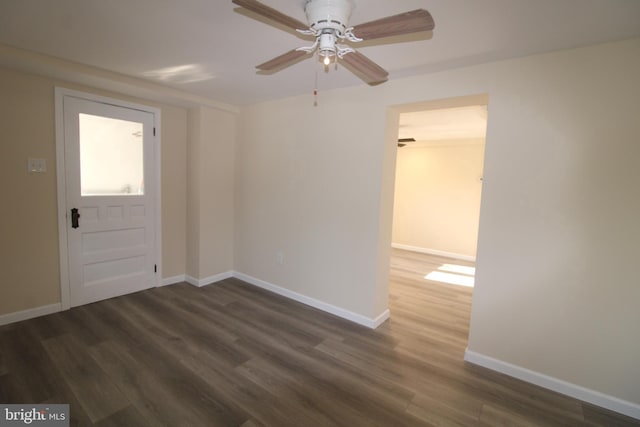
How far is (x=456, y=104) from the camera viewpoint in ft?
8.69

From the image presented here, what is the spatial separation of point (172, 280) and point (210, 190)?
1337 millimetres

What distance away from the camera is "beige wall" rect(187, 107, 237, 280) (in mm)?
3820

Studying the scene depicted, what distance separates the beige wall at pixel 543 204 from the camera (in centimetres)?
190

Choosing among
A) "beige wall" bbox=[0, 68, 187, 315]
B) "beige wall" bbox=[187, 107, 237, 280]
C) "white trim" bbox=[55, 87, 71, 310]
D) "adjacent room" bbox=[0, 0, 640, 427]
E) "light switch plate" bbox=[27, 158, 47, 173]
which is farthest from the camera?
"beige wall" bbox=[187, 107, 237, 280]

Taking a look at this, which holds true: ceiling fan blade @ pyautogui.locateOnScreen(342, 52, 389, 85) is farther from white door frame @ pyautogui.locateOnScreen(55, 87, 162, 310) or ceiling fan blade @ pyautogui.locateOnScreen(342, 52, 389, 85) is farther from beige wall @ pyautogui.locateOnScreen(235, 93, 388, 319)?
white door frame @ pyautogui.locateOnScreen(55, 87, 162, 310)

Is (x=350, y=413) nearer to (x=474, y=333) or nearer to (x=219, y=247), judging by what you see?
(x=474, y=333)

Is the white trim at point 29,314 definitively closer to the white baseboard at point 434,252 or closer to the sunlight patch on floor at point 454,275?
the sunlight patch on floor at point 454,275

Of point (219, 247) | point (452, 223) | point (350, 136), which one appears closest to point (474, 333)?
point (350, 136)

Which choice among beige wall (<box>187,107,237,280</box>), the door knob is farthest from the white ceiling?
the door knob

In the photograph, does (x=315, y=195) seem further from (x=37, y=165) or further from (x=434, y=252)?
(x=434, y=252)

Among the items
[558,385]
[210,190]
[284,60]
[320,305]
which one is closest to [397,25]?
[284,60]

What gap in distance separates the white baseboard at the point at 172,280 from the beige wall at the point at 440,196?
188 inches

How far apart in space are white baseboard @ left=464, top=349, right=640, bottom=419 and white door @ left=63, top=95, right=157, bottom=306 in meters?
3.79

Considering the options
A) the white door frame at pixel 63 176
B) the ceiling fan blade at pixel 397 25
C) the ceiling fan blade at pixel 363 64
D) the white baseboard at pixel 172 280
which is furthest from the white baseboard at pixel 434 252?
the white door frame at pixel 63 176
